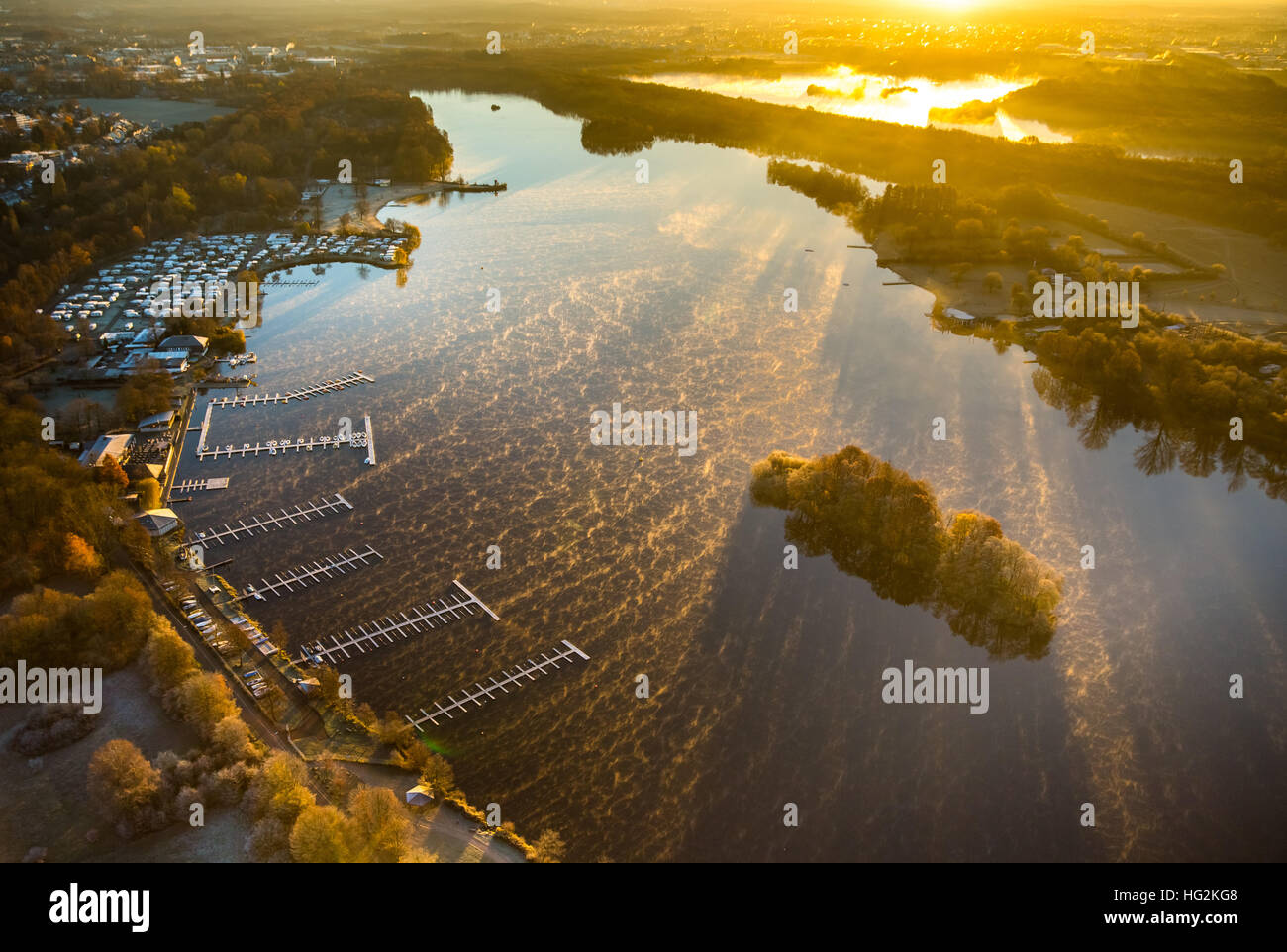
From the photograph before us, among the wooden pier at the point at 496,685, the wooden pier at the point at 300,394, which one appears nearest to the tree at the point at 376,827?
the wooden pier at the point at 496,685

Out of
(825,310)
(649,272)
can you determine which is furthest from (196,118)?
(825,310)

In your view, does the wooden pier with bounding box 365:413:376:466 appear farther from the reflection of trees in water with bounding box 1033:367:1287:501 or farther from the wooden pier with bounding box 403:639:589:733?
the reflection of trees in water with bounding box 1033:367:1287:501

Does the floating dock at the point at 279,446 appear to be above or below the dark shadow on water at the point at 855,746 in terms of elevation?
above

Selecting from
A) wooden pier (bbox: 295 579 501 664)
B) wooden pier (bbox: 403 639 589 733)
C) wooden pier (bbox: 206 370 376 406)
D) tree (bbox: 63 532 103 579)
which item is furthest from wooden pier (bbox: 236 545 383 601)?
wooden pier (bbox: 206 370 376 406)

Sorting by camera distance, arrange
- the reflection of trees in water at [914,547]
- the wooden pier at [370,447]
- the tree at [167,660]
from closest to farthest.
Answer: the tree at [167,660], the reflection of trees in water at [914,547], the wooden pier at [370,447]

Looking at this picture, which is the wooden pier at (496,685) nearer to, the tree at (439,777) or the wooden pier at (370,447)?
the tree at (439,777)
